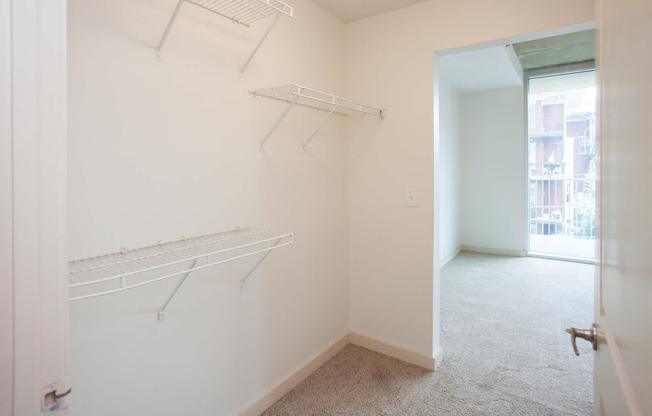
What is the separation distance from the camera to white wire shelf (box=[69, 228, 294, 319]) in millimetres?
1109

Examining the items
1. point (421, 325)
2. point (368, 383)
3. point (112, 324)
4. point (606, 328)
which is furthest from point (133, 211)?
point (421, 325)

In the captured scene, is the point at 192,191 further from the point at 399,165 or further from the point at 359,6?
the point at 359,6

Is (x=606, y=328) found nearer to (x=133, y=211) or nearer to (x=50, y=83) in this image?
(x=50, y=83)

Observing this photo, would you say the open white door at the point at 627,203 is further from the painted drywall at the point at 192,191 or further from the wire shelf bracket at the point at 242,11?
the painted drywall at the point at 192,191

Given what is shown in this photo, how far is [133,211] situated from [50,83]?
854mm

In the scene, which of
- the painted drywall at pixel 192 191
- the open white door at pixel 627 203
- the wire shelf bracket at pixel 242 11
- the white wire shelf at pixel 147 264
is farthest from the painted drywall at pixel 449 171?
the open white door at pixel 627 203

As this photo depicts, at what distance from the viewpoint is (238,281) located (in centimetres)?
182

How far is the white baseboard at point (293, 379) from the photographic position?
191 centimetres

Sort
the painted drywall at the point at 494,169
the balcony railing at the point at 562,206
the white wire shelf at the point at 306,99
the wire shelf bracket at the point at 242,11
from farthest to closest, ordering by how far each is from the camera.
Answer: the painted drywall at the point at 494,169
the balcony railing at the point at 562,206
the white wire shelf at the point at 306,99
the wire shelf bracket at the point at 242,11

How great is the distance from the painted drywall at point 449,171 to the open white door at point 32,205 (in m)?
4.43

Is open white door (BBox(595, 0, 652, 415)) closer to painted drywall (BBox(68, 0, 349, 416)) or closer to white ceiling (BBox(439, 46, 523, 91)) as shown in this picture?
painted drywall (BBox(68, 0, 349, 416))

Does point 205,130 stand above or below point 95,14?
below

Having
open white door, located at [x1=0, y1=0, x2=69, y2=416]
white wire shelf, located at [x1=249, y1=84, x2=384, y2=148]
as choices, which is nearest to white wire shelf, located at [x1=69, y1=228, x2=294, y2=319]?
open white door, located at [x1=0, y1=0, x2=69, y2=416]

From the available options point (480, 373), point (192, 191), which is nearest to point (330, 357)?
point (480, 373)
